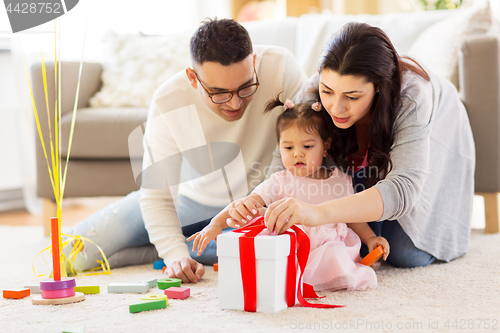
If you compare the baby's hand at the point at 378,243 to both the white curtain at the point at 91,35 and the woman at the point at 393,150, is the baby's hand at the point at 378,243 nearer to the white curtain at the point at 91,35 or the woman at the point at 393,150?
the woman at the point at 393,150

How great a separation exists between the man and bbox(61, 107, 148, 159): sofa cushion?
43 cm

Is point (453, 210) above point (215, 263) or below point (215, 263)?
above

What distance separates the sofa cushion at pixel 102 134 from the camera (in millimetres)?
1817

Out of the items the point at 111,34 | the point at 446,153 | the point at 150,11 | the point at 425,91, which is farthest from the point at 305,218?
the point at 150,11

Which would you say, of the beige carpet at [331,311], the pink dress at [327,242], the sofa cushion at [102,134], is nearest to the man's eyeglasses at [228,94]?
the pink dress at [327,242]

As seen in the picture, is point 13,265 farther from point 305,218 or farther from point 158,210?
point 305,218

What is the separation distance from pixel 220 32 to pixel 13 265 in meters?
0.93

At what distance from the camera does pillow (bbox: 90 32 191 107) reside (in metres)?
2.04

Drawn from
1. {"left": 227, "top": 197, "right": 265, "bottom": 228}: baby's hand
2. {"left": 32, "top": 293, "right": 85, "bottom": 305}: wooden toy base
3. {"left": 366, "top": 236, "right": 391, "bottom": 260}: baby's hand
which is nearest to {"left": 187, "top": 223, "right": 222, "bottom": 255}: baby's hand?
{"left": 227, "top": 197, "right": 265, "bottom": 228}: baby's hand

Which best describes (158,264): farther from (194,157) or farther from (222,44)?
(222,44)

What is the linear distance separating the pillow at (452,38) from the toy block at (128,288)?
50.0 inches

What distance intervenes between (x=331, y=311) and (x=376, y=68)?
20.5 inches

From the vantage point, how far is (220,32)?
1.18 metres

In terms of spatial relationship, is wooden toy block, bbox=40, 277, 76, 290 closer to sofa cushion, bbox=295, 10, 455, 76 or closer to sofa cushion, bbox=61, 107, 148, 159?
sofa cushion, bbox=61, 107, 148, 159
